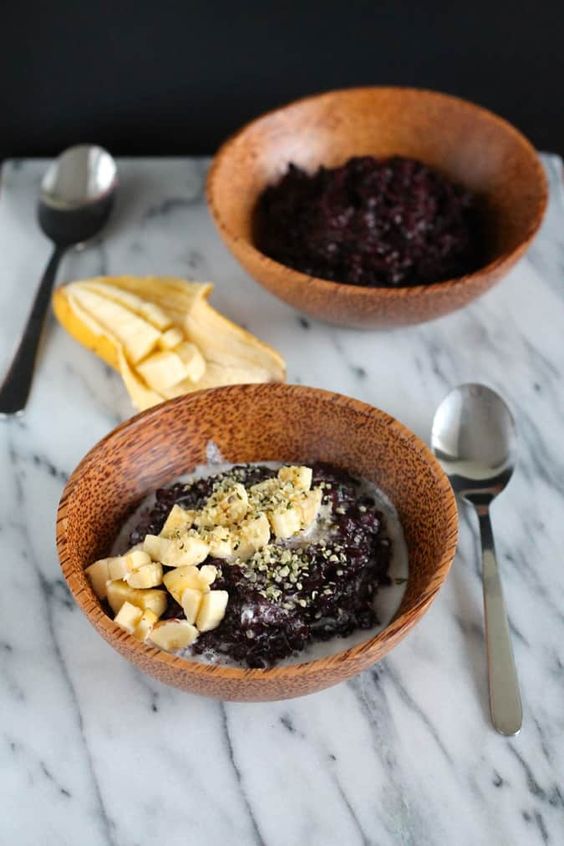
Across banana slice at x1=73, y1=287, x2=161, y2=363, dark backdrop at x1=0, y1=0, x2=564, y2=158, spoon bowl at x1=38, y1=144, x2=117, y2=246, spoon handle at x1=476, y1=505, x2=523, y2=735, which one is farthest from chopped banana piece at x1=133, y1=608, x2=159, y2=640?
dark backdrop at x1=0, y1=0, x2=564, y2=158

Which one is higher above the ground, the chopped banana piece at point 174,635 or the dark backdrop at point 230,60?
the dark backdrop at point 230,60

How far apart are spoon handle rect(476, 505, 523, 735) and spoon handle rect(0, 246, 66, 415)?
2.31 ft

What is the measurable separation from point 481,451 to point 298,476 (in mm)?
328

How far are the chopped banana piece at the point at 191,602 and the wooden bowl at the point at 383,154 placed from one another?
0.55m

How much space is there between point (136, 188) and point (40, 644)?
0.98 metres

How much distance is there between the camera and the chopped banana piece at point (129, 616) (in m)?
1.20

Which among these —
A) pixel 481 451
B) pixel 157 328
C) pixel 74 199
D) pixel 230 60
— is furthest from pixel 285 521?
pixel 230 60

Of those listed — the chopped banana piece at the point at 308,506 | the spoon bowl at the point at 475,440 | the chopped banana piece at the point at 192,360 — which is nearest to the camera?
the chopped banana piece at the point at 308,506

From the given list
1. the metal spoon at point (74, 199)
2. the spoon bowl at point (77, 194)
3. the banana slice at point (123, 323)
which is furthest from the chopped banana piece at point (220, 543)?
the spoon bowl at point (77, 194)

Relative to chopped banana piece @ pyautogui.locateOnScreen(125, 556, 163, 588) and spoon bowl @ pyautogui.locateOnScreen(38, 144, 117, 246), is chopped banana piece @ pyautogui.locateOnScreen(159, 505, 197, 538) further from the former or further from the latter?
spoon bowl @ pyautogui.locateOnScreen(38, 144, 117, 246)

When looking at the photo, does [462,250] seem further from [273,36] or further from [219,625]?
[219,625]

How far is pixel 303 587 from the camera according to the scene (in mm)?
1231

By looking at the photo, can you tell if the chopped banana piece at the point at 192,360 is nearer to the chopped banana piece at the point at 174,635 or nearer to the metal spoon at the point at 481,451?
the metal spoon at the point at 481,451

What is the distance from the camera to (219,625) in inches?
48.1
